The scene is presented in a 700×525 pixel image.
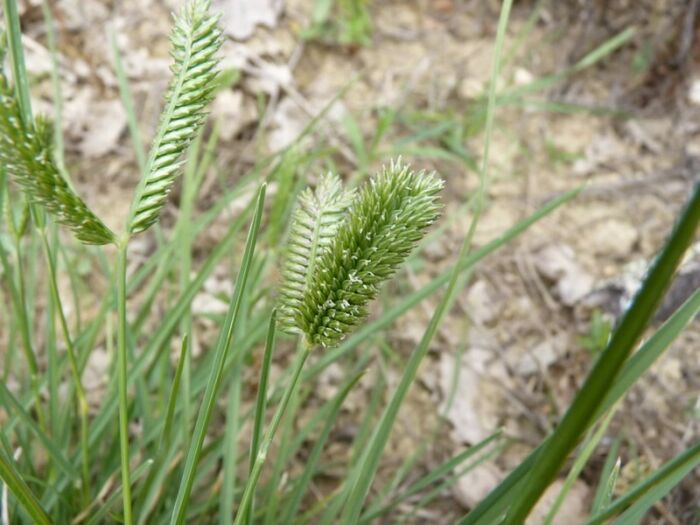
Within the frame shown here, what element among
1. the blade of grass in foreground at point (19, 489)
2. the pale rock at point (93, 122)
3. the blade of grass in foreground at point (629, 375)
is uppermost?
the pale rock at point (93, 122)

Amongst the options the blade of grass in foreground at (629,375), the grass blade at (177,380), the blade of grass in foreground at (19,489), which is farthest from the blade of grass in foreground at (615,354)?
the blade of grass in foreground at (19,489)

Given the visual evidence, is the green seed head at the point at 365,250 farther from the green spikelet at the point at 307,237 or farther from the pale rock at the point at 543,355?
the pale rock at the point at 543,355

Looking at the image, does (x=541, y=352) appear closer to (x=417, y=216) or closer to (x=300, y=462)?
(x=300, y=462)

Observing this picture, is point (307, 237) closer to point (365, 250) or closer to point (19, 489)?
point (365, 250)

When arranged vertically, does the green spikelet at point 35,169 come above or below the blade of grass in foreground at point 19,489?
above

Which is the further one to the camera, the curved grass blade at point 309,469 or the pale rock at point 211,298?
the pale rock at point 211,298

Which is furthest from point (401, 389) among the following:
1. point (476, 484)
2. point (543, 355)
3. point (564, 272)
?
point (564, 272)

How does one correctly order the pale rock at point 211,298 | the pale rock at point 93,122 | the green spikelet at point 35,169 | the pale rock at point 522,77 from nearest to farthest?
the green spikelet at point 35,169
the pale rock at point 211,298
the pale rock at point 93,122
the pale rock at point 522,77

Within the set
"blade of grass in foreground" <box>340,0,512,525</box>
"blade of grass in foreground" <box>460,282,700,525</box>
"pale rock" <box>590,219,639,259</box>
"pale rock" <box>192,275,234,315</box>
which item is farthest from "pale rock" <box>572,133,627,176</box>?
"blade of grass in foreground" <box>460,282,700,525</box>
